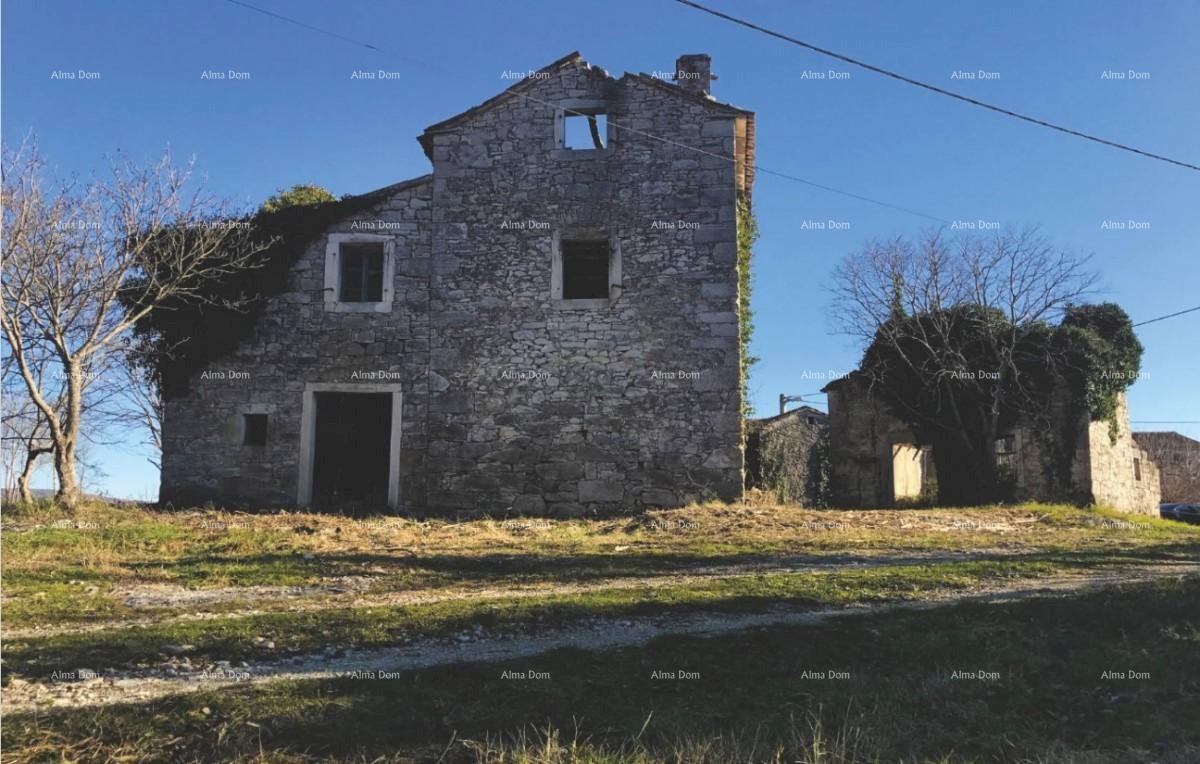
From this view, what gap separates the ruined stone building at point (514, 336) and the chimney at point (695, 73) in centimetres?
16

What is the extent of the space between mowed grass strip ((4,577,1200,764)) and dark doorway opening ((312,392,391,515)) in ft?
34.5

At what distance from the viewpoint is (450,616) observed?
607cm

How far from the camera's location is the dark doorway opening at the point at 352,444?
15.0 metres

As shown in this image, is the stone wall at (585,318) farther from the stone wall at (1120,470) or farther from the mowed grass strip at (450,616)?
the stone wall at (1120,470)

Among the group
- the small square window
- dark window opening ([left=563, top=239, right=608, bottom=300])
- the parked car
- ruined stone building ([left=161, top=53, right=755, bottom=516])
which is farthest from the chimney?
the parked car

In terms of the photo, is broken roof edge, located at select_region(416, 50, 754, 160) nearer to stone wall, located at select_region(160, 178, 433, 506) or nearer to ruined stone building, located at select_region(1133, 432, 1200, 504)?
stone wall, located at select_region(160, 178, 433, 506)

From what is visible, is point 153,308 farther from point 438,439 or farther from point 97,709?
point 97,709

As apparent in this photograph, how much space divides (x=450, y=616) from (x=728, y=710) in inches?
93.7

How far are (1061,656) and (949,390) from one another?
14.5 metres

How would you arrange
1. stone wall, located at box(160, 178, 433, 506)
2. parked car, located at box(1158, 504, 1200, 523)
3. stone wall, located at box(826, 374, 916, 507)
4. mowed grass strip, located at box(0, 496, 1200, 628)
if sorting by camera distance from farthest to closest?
parked car, located at box(1158, 504, 1200, 523) → stone wall, located at box(826, 374, 916, 507) → stone wall, located at box(160, 178, 433, 506) → mowed grass strip, located at box(0, 496, 1200, 628)

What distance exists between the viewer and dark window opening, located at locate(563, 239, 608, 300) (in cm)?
1463

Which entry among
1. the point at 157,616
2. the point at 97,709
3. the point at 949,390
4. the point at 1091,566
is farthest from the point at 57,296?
the point at 949,390

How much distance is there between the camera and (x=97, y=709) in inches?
161

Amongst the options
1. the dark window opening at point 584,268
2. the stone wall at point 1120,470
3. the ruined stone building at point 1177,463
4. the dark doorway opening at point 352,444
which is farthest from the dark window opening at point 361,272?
the ruined stone building at point 1177,463
